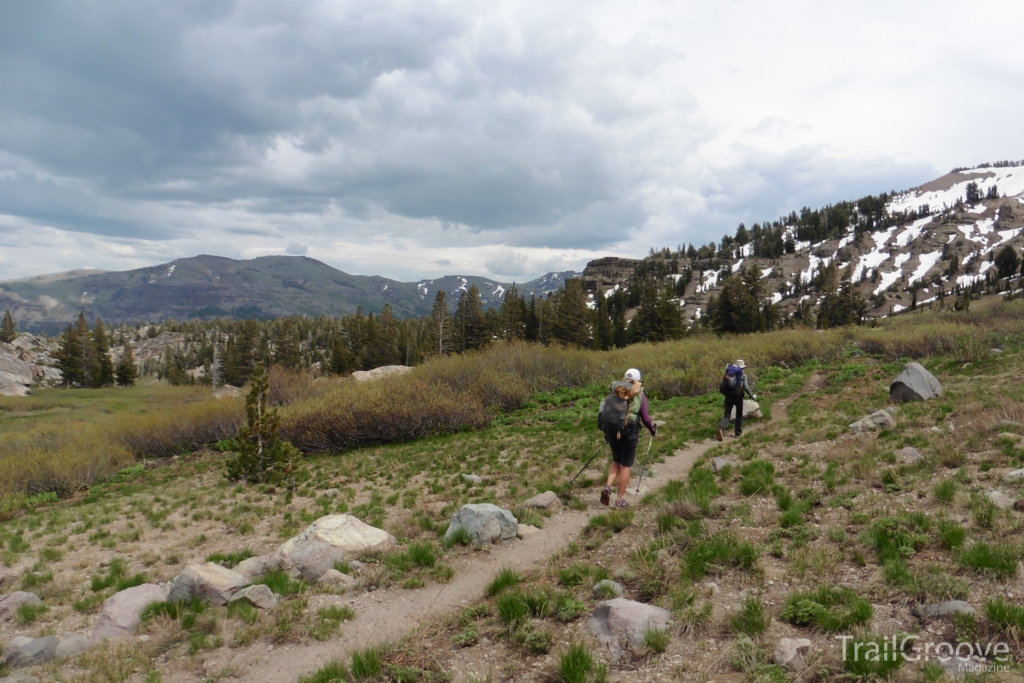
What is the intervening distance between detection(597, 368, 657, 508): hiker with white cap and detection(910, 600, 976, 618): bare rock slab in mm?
4647

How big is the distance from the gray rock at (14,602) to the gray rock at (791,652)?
411 inches

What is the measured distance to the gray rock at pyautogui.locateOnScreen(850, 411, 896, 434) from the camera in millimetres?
11672

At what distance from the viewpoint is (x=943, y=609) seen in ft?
14.1

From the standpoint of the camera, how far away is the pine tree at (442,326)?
67625 millimetres

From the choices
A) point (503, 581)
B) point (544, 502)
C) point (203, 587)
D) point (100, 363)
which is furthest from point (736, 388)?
point (100, 363)

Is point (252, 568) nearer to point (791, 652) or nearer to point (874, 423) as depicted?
point (791, 652)

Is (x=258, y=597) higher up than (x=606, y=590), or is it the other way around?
(x=606, y=590)

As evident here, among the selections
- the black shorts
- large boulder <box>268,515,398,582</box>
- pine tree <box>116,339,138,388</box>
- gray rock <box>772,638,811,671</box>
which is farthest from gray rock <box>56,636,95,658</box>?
pine tree <box>116,339,138,388</box>

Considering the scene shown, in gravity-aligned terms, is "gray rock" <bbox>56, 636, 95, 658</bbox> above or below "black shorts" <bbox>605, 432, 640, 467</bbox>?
below

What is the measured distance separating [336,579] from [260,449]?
1155 centimetres

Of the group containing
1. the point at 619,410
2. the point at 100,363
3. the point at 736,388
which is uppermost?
the point at 619,410

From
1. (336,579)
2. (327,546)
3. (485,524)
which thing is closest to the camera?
(336,579)

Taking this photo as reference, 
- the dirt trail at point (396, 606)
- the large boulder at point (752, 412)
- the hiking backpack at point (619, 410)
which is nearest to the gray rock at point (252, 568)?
the dirt trail at point (396, 606)

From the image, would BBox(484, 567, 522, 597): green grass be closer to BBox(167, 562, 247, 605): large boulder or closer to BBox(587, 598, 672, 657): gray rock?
BBox(587, 598, 672, 657): gray rock
